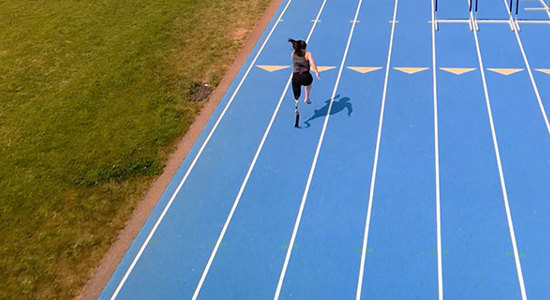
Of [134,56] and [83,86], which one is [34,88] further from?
[134,56]

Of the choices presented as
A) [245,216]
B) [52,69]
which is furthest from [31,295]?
[52,69]

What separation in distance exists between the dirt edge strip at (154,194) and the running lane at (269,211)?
1520 mm

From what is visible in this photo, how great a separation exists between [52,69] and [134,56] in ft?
7.02

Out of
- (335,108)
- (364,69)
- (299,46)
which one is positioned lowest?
(335,108)

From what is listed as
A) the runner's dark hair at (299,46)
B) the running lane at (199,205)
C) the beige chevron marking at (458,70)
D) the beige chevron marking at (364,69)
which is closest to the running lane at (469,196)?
the beige chevron marking at (458,70)

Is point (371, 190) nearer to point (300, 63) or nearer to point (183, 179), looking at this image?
point (300, 63)

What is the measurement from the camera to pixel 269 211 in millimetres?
8180

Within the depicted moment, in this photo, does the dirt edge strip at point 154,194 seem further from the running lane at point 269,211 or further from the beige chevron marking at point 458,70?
the beige chevron marking at point 458,70

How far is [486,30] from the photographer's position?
13242 millimetres

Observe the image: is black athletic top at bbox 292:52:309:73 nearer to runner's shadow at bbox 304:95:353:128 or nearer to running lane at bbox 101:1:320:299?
runner's shadow at bbox 304:95:353:128

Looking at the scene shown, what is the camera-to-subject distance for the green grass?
26.7 ft

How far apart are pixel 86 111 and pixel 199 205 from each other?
4624mm

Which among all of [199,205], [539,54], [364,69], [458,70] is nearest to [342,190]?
[199,205]

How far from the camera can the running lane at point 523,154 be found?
23.1 feet
